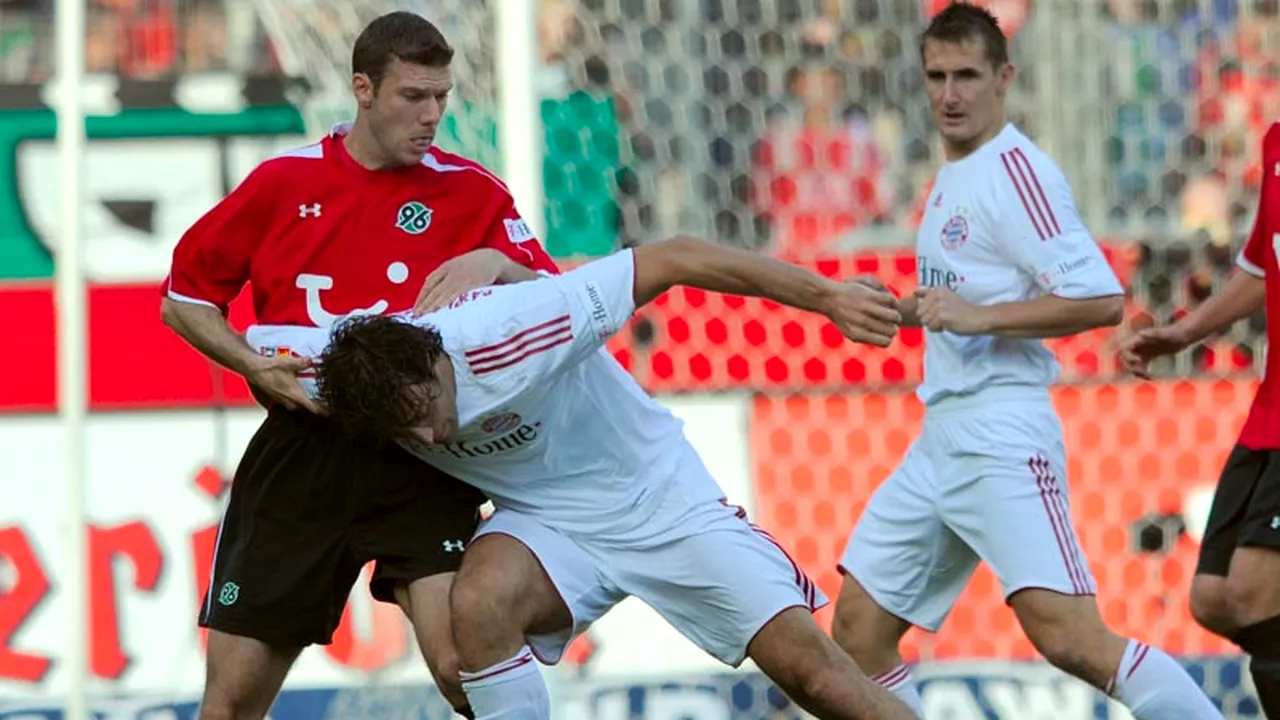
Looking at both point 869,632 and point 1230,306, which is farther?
point 1230,306

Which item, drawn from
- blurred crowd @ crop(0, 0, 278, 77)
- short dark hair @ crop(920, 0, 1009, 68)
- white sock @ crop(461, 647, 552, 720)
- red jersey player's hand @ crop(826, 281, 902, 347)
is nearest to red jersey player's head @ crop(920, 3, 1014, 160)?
short dark hair @ crop(920, 0, 1009, 68)

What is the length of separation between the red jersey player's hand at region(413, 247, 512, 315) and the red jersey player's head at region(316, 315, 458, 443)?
238mm

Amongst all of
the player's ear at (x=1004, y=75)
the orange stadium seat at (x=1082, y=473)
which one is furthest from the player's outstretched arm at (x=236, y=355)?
the orange stadium seat at (x=1082, y=473)

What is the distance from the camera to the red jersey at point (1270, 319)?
511 centimetres

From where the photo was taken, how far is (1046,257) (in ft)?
16.3

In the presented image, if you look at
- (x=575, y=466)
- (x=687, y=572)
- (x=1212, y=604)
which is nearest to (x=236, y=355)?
(x=575, y=466)

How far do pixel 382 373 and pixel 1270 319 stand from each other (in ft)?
7.37

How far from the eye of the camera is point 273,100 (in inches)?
265

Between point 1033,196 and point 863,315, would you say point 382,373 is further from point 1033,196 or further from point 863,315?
point 1033,196

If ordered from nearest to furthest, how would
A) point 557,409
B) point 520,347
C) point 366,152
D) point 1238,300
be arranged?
point 520,347, point 557,409, point 366,152, point 1238,300

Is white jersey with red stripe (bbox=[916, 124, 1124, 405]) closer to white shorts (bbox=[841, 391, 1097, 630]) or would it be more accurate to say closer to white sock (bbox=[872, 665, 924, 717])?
white shorts (bbox=[841, 391, 1097, 630])

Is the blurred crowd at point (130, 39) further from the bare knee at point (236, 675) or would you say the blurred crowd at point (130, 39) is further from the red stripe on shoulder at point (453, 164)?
the bare knee at point (236, 675)

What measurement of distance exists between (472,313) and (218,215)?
73 cm

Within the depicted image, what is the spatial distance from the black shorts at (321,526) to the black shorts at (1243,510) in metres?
1.78
